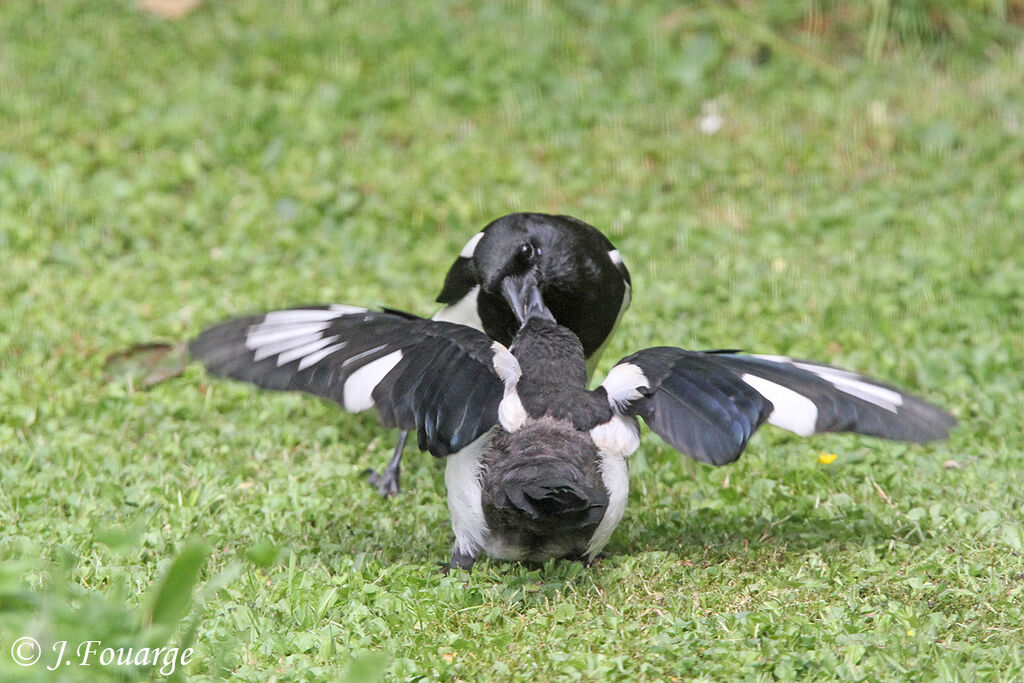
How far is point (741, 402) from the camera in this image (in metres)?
3.65

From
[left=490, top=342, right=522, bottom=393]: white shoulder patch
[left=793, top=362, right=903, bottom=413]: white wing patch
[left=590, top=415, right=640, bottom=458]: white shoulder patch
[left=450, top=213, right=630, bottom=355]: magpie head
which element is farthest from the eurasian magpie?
[left=793, top=362, right=903, bottom=413]: white wing patch

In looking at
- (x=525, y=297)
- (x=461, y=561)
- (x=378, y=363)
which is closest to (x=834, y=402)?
(x=525, y=297)

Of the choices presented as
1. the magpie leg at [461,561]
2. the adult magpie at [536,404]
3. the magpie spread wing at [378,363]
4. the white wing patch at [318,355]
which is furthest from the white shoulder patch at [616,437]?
the white wing patch at [318,355]

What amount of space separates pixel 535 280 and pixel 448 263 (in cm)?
201

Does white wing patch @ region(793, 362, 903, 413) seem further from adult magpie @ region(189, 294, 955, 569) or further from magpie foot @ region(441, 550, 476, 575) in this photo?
magpie foot @ region(441, 550, 476, 575)

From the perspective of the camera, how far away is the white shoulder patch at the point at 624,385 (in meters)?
3.71

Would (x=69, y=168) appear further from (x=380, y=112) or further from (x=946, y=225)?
(x=946, y=225)

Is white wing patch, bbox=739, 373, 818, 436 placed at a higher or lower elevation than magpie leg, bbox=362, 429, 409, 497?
higher

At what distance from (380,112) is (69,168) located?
1839 millimetres

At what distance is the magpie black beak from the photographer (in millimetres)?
4223

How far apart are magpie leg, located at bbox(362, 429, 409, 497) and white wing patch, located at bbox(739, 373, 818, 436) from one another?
1.53 meters

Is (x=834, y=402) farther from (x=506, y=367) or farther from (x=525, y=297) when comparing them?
(x=525, y=297)

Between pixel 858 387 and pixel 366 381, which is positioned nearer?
pixel 366 381

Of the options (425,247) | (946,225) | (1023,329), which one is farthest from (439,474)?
(946,225)
